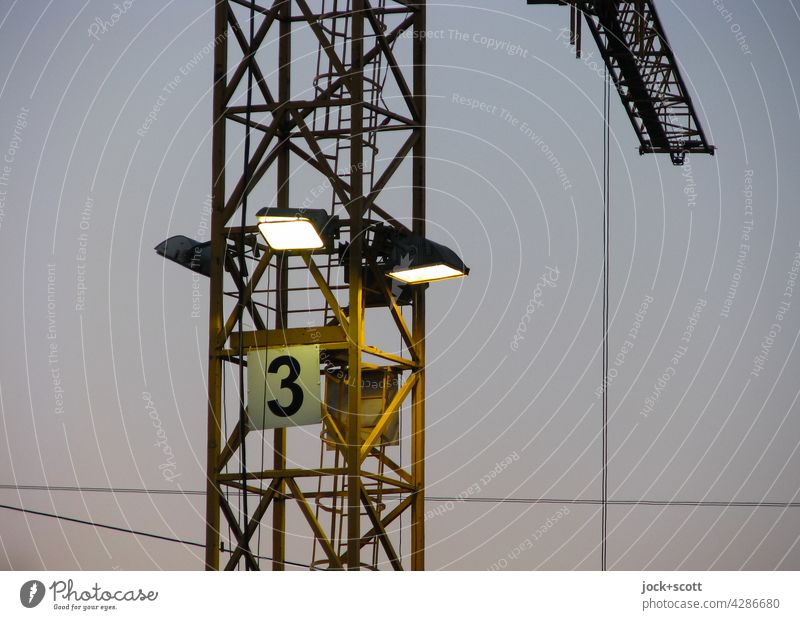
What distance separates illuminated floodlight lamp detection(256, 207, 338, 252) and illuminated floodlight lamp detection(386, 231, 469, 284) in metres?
1.10

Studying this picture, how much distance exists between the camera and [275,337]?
21.9 m

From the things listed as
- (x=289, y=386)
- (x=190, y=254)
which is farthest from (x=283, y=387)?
(x=190, y=254)

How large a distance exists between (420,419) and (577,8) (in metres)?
7.22

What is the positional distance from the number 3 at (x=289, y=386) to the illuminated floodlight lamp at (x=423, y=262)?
1684 millimetres

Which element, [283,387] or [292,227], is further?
[283,387]

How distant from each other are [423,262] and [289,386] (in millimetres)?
2361
